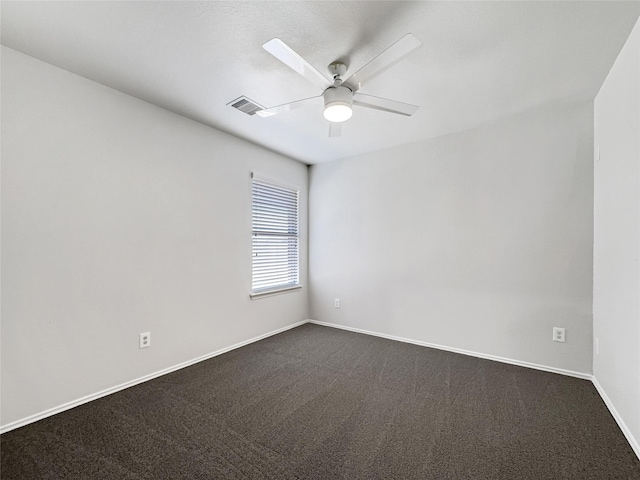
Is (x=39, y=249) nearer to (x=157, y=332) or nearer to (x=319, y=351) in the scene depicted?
(x=157, y=332)

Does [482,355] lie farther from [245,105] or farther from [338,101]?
[245,105]

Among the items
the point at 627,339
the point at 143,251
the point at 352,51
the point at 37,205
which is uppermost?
the point at 352,51

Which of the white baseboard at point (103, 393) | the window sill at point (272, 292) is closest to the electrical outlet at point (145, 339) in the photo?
the white baseboard at point (103, 393)

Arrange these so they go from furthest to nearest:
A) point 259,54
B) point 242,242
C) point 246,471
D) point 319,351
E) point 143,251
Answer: point 242,242 < point 319,351 < point 143,251 < point 259,54 < point 246,471

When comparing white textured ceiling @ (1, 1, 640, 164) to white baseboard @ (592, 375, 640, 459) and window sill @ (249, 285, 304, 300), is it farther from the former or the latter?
white baseboard @ (592, 375, 640, 459)

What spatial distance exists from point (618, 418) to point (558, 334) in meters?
0.82

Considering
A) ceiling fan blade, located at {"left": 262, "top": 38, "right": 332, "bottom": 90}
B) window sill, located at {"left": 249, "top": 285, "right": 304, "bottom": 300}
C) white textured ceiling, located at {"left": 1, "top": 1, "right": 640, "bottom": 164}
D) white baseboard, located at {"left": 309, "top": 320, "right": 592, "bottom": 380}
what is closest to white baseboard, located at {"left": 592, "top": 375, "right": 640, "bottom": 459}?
white baseboard, located at {"left": 309, "top": 320, "right": 592, "bottom": 380}

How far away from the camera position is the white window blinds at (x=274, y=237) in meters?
3.56

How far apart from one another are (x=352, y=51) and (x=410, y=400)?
2475 mm

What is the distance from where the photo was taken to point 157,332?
255 centimetres

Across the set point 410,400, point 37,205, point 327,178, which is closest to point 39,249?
point 37,205

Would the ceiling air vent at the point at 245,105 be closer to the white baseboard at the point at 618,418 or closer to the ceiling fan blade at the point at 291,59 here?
the ceiling fan blade at the point at 291,59

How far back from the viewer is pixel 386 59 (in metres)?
1.54

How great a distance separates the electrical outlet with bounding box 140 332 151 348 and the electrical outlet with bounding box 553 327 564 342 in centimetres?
361
